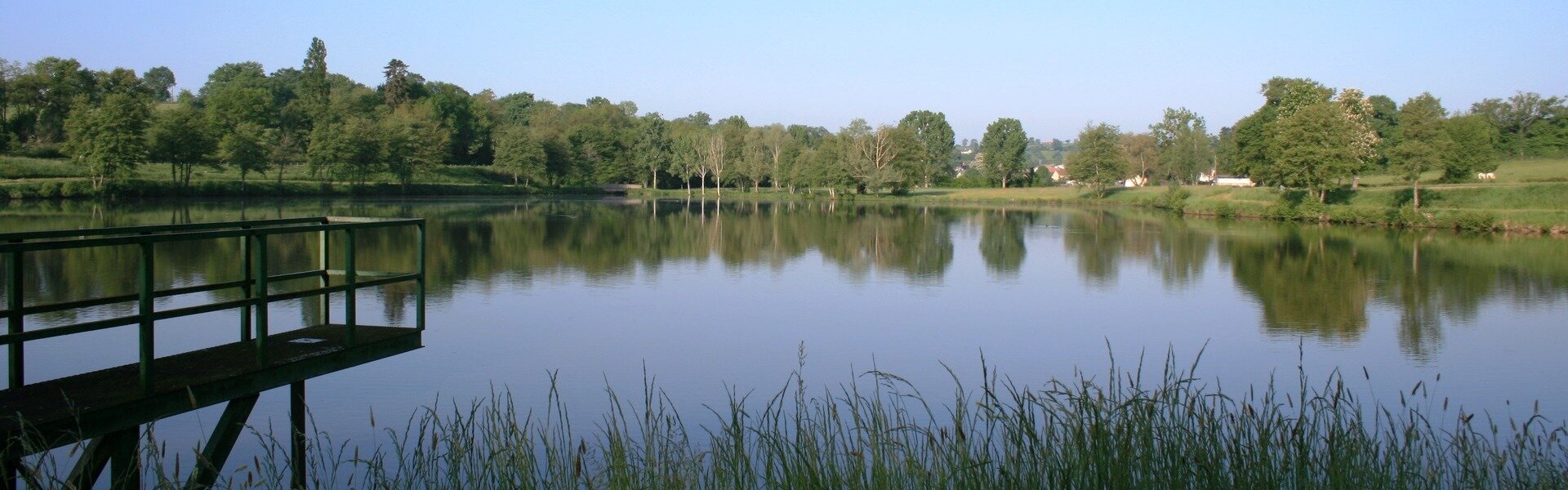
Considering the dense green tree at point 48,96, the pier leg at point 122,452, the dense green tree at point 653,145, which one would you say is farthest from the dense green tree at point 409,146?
the pier leg at point 122,452

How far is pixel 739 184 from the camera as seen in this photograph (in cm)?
10300

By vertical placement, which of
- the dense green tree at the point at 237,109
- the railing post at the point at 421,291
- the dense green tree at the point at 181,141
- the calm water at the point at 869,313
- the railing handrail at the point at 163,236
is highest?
the dense green tree at the point at 237,109

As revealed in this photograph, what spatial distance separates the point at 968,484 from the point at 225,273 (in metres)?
19.1

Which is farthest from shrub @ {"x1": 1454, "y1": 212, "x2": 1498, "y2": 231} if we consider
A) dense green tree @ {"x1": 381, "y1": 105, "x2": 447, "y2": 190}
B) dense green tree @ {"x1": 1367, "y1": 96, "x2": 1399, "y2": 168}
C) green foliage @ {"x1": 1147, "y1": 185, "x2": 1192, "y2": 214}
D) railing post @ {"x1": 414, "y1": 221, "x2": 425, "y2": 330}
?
dense green tree @ {"x1": 381, "y1": 105, "x2": 447, "y2": 190}

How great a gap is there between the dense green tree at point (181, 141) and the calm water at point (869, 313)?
83.0 feet

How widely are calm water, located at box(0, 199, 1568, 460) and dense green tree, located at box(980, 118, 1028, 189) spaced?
6180 centimetres

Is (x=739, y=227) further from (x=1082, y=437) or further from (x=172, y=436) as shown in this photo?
(x=1082, y=437)

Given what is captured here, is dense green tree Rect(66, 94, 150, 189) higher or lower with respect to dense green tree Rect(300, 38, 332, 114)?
lower

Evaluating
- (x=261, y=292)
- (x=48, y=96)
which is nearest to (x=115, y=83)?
(x=48, y=96)

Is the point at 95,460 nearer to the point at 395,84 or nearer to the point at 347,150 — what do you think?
the point at 347,150

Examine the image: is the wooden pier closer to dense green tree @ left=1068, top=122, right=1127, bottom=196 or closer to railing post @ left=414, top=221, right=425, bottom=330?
railing post @ left=414, top=221, right=425, bottom=330

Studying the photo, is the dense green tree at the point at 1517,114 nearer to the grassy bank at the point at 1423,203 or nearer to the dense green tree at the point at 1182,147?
the grassy bank at the point at 1423,203

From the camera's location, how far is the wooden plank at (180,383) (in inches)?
223

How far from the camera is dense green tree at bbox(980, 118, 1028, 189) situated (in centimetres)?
9819
